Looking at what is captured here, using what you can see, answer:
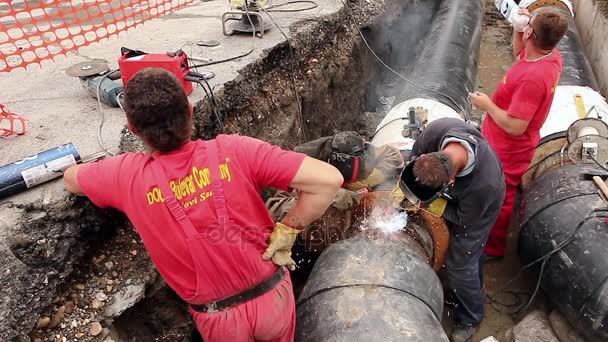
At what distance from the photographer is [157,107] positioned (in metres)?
1.80

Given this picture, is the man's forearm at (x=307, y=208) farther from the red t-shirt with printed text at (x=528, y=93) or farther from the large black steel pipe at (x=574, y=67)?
the large black steel pipe at (x=574, y=67)

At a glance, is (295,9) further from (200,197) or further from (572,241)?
(200,197)

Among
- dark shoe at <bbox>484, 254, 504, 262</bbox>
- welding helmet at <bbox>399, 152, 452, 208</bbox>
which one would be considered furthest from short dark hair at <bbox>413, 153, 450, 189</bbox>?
dark shoe at <bbox>484, 254, 504, 262</bbox>

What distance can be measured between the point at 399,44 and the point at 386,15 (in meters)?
0.82

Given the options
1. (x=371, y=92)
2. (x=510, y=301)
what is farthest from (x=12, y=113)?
(x=371, y=92)

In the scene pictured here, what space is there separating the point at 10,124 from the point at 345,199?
2246mm

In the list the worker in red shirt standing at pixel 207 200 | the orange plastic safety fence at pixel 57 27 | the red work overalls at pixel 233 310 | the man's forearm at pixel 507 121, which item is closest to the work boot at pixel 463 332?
the man's forearm at pixel 507 121

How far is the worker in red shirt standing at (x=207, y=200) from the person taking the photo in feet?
6.12

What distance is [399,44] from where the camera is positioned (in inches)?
293

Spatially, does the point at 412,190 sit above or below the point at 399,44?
above

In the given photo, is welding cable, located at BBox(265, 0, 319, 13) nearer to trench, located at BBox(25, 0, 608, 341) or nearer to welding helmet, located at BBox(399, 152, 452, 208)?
trench, located at BBox(25, 0, 608, 341)

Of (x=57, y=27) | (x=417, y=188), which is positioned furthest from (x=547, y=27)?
(x=57, y=27)

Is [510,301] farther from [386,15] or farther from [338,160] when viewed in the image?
[386,15]

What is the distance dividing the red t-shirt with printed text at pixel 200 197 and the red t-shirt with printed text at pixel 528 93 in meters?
2.19
